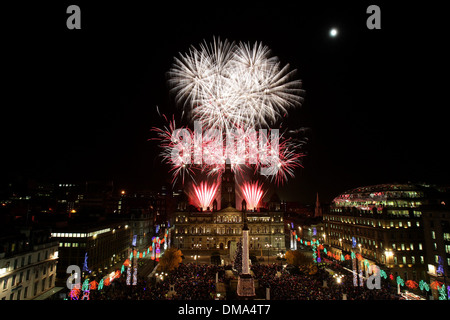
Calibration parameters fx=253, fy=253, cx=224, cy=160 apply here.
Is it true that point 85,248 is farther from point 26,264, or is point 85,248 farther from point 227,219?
point 227,219

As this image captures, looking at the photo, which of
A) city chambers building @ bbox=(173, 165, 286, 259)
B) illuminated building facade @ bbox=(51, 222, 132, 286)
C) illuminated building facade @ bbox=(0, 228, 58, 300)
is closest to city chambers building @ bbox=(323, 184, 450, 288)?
city chambers building @ bbox=(173, 165, 286, 259)

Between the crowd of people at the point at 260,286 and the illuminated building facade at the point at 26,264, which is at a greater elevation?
the illuminated building facade at the point at 26,264

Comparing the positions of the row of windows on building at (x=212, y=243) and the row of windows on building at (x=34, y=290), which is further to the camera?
the row of windows on building at (x=212, y=243)

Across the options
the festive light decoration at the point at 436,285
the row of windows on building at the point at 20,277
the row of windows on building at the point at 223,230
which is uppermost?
the row of windows on building at the point at 20,277

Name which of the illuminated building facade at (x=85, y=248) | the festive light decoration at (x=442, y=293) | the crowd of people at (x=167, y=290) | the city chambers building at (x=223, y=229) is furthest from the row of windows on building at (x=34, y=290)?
the festive light decoration at (x=442, y=293)

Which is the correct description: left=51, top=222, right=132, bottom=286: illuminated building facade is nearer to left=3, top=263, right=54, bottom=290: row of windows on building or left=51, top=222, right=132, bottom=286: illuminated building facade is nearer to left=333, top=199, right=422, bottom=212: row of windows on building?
left=3, top=263, right=54, bottom=290: row of windows on building

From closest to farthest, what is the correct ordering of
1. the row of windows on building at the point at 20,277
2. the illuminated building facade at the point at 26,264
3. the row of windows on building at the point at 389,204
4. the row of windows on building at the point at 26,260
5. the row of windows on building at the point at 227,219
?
the row of windows on building at the point at 20,277, the illuminated building facade at the point at 26,264, the row of windows on building at the point at 26,260, the row of windows on building at the point at 389,204, the row of windows on building at the point at 227,219

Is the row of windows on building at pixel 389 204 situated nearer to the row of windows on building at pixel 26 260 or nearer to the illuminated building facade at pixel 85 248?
the illuminated building facade at pixel 85 248
